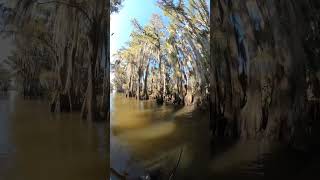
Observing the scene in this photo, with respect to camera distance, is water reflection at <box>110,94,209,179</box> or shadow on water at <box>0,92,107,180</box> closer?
shadow on water at <box>0,92,107,180</box>

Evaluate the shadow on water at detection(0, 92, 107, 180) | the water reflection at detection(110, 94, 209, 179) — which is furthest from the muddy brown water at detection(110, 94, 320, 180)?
the shadow on water at detection(0, 92, 107, 180)

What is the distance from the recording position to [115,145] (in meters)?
4.47

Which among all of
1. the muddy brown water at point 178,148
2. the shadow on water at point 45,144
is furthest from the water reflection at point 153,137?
the shadow on water at point 45,144

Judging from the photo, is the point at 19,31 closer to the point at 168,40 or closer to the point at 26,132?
the point at 26,132

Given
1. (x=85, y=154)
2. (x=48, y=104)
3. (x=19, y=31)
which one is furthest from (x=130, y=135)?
(x=19, y=31)

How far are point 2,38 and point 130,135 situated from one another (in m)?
1.61

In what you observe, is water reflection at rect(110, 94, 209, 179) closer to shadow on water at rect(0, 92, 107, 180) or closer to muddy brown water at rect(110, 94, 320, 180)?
muddy brown water at rect(110, 94, 320, 180)

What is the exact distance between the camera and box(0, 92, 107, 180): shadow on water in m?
4.02

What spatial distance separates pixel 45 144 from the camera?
412 centimetres

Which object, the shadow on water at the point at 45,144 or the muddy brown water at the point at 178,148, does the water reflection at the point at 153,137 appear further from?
the shadow on water at the point at 45,144

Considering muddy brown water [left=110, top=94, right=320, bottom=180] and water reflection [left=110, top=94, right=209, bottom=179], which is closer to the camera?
muddy brown water [left=110, top=94, right=320, bottom=180]

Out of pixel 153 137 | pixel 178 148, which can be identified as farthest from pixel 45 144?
pixel 178 148

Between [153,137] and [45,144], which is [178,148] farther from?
[45,144]

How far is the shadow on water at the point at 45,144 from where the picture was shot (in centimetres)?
402
